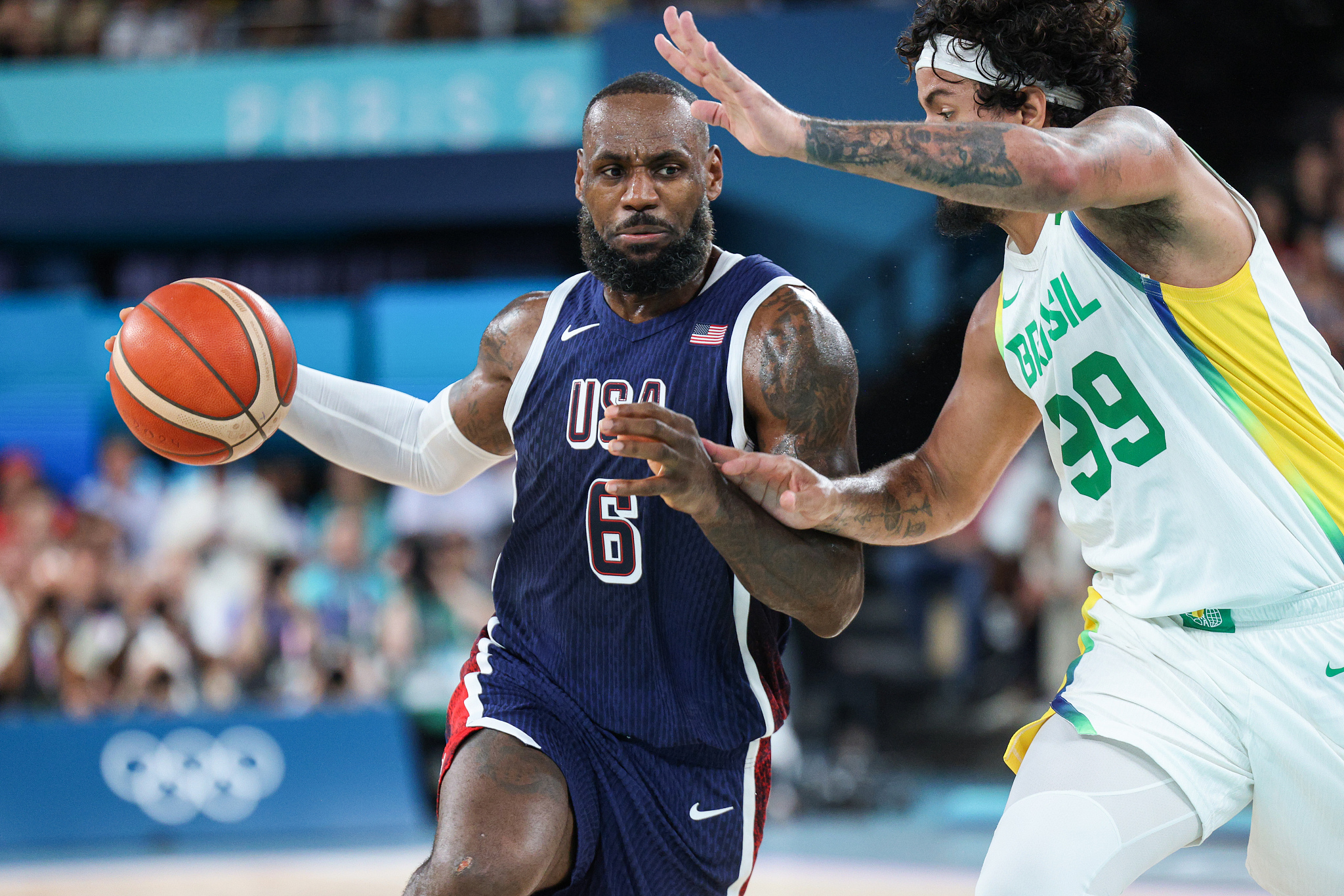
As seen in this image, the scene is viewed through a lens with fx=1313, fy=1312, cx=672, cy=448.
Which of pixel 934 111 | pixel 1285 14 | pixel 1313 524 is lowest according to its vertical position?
pixel 1313 524

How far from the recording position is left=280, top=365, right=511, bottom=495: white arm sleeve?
143 inches

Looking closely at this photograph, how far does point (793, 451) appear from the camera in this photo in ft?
9.96

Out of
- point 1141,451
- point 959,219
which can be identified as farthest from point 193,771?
point 1141,451

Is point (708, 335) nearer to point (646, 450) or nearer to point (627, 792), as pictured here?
point (646, 450)

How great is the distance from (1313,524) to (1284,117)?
8.31 m

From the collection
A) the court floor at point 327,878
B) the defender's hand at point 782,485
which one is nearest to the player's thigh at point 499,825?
the defender's hand at point 782,485

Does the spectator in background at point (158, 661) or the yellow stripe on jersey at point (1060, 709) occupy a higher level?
the yellow stripe on jersey at point (1060, 709)

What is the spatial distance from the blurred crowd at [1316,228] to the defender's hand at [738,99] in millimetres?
5459

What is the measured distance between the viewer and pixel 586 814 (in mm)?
3006

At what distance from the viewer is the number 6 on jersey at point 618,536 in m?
3.15

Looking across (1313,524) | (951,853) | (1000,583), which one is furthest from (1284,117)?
(1313,524)

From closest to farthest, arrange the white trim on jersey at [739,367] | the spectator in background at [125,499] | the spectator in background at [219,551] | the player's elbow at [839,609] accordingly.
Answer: the player's elbow at [839,609] → the white trim on jersey at [739,367] → the spectator in background at [219,551] → the spectator in background at [125,499]

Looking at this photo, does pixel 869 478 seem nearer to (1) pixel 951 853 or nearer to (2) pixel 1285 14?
(1) pixel 951 853

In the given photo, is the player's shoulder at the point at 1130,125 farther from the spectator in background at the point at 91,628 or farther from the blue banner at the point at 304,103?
the blue banner at the point at 304,103
